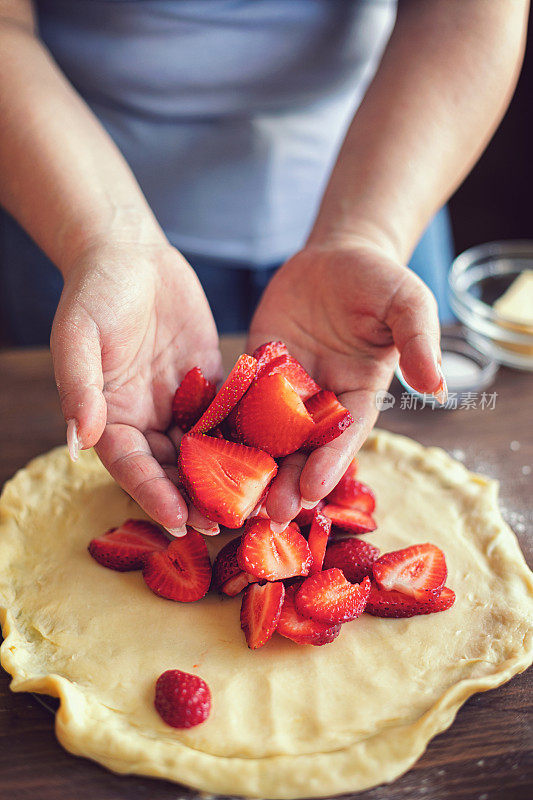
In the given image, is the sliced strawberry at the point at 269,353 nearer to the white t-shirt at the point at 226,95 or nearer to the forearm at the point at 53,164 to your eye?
the forearm at the point at 53,164

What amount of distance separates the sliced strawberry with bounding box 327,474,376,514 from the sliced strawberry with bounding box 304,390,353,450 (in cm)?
20

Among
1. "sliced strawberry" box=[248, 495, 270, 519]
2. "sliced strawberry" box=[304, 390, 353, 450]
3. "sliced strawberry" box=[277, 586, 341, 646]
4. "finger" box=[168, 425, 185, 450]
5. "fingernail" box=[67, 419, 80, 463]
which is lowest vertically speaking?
"sliced strawberry" box=[277, 586, 341, 646]

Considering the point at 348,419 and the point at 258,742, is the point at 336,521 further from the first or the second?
the point at 258,742

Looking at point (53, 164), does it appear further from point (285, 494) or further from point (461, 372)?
point (461, 372)

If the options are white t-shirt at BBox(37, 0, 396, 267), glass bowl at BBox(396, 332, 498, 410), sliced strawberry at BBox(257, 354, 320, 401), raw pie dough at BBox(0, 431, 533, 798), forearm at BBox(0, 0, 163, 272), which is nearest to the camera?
raw pie dough at BBox(0, 431, 533, 798)

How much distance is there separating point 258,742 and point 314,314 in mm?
905

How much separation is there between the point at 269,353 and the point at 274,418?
0.20 metres

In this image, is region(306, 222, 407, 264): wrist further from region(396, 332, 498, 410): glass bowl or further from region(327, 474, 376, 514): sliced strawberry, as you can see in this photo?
region(327, 474, 376, 514): sliced strawberry

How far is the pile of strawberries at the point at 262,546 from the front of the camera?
127cm

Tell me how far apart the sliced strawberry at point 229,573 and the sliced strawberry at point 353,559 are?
0.57 ft

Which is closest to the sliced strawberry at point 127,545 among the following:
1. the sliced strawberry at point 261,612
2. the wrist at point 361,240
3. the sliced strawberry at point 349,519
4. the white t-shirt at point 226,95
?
the sliced strawberry at point 261,612

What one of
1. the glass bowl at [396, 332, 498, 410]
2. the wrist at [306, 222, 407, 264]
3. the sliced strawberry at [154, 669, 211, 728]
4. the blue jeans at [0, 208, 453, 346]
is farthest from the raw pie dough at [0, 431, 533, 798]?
the blue jeans at [0, 208, 453, 346]

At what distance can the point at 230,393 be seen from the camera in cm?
140

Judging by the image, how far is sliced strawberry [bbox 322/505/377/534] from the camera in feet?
4.93
